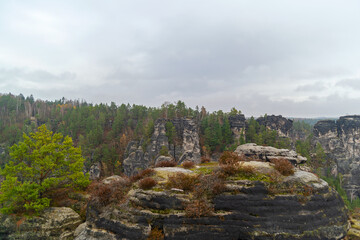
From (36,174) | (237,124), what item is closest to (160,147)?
(237,124)

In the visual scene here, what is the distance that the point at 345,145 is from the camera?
7450 cm

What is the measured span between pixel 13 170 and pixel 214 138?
57.3 metres

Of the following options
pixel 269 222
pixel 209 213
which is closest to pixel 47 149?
pixel 209 213

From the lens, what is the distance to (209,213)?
452 inches

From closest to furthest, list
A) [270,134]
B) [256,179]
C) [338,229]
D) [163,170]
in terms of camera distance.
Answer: [338,229], [256,179], [163,170], [270,134]

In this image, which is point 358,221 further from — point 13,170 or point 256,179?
point 13,170

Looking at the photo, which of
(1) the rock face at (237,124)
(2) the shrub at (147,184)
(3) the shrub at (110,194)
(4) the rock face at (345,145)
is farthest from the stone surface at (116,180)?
(4) the rock face at (345,145)

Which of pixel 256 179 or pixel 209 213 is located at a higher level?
pixel 256 179

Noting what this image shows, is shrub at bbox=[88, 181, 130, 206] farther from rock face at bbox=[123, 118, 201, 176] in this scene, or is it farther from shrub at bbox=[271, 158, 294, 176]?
rock face at bbox=[123, 118, 201, 176]

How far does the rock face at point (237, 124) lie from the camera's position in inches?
2889

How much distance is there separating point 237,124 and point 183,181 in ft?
214

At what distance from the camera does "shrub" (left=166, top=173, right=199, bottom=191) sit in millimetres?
13242

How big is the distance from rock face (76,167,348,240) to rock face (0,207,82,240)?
13.4ft

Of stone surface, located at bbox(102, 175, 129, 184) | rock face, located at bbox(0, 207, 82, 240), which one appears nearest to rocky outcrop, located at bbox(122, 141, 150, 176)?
stone surface, located at bbox(102, 175, 129, 184)
